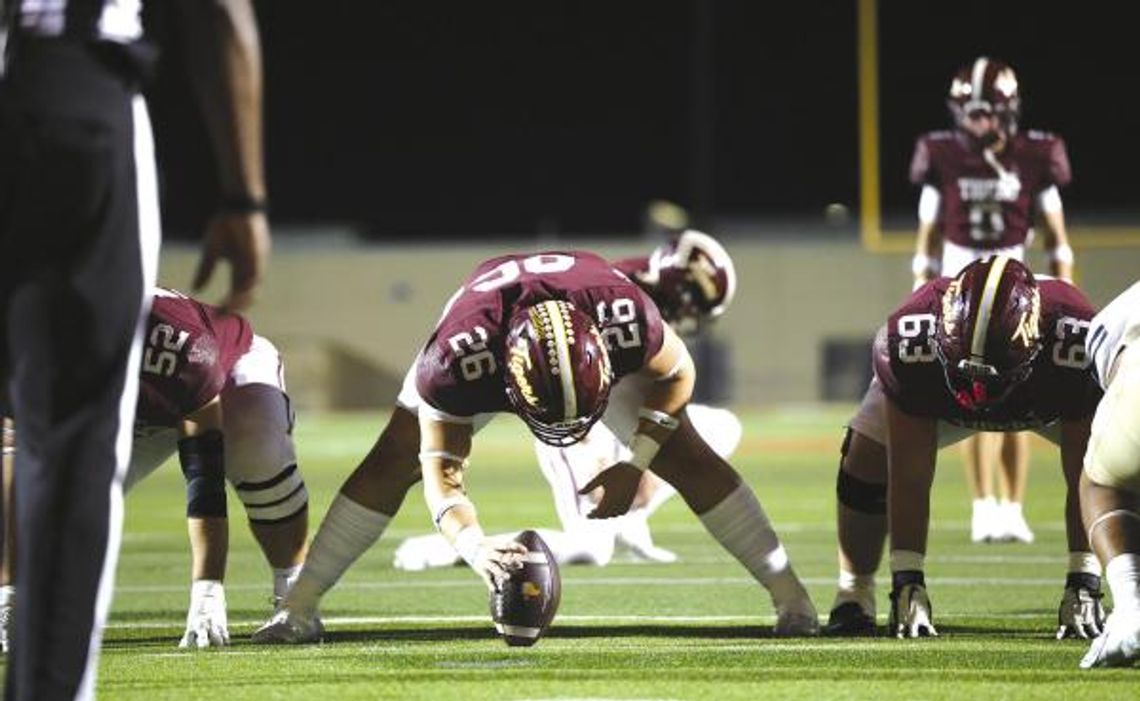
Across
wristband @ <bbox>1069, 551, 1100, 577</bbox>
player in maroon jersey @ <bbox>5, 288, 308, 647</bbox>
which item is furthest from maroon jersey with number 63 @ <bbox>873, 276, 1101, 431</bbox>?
player in maroon jersey @ <bbox>5, 288, 308, 647</bbox>

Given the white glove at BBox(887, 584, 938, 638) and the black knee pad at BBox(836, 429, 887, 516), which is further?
the black knee pad at BBox(836, 429, 887, 516)

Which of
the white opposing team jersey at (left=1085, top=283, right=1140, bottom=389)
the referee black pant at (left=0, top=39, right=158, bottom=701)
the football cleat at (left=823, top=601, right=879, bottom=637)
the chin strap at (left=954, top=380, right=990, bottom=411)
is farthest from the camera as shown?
the football cleat at (left=823, top=601, right=879, bottom=637)

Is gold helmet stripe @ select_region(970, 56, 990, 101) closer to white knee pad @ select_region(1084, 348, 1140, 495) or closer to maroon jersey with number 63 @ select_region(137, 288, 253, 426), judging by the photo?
maroon jersey with number 63 @ select_region(137, 288, 253, 426)

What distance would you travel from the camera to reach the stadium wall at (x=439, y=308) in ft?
96.3

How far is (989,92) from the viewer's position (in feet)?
28.7

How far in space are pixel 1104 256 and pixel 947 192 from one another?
20.0m

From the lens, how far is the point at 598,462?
7.50m

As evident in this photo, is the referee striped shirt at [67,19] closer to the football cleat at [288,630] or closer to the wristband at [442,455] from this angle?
the wristband at [442,455]

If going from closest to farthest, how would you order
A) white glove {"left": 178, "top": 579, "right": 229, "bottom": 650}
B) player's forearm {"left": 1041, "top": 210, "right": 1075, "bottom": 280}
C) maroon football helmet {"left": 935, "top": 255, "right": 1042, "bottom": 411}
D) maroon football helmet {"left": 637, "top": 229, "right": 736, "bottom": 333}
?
maroon football helmet {"left": 935, "top": 255, "right": 1042, "bottom": 411} < white glove {"left": 178, "top": 579, "right": 229, "bottom": 650} < maroon football helmet {"left": 637, "top": 229, "right": 736, "bottom": 333} < player's forearm {"left": 1041, "top": 210, "right": 1075, "bottom": 280}

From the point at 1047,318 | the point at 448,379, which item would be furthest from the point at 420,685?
the point at 1047,318

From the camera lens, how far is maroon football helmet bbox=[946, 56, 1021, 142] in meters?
8.66

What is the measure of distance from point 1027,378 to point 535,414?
4.13ft

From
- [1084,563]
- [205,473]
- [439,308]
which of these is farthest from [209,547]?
[439,308]

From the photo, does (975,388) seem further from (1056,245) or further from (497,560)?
(1056,245)
